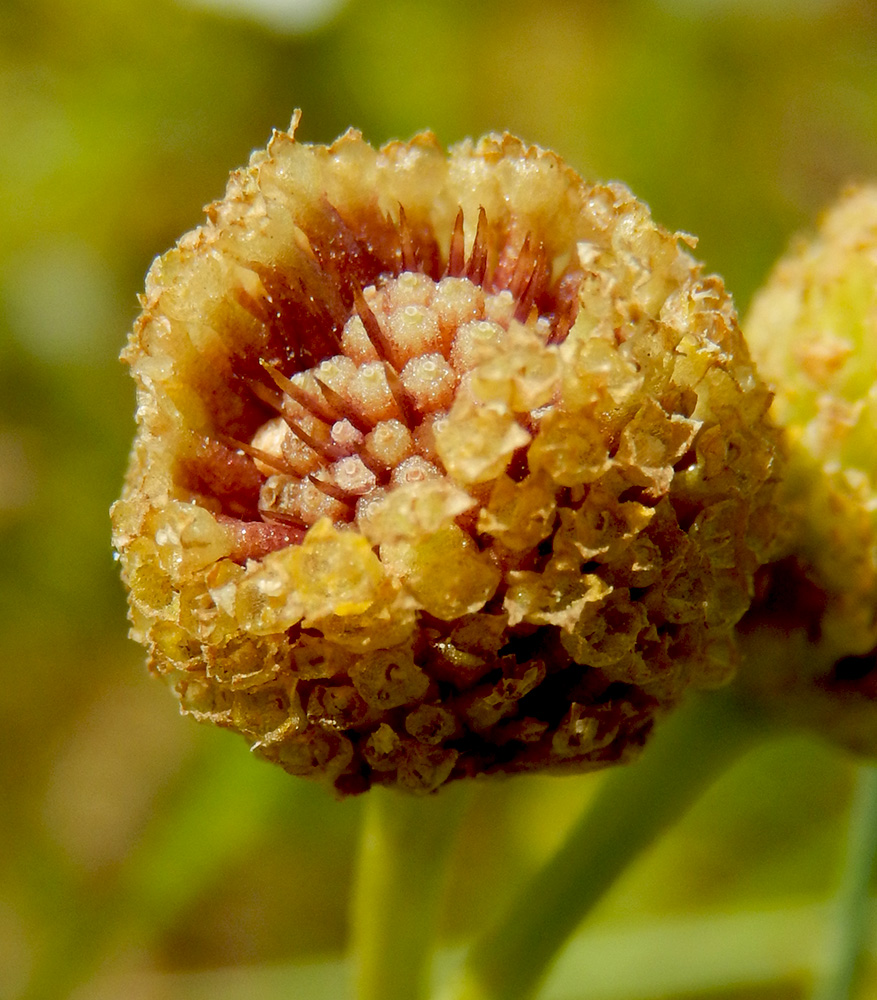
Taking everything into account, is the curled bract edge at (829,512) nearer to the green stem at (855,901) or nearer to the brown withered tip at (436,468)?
the brown withered tip at (436,468)

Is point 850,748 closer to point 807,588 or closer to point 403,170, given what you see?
point 807,588

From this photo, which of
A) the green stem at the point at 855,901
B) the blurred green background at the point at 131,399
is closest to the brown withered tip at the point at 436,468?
the green stem at the point at 855,901

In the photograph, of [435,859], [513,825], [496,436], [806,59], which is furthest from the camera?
[806,59]

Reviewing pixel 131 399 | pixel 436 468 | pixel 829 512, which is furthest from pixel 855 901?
pixel 131 399

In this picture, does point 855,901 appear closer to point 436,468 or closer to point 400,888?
point 400,888

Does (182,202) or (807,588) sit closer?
(807,588)

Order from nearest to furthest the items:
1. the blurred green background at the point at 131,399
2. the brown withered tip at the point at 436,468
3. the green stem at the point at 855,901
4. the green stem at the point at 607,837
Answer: the brown withered tip at the point at 436,468 → the green stem at the point at 607,837 → the green stem at the point at 855,901 → the blurred green background at the point at 131,399

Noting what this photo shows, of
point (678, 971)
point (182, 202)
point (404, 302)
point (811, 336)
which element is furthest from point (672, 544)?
point (182, 202)

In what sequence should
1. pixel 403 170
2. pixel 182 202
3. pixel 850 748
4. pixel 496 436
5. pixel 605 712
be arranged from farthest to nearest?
pixel 182 202, pixel 850 748, pixel 403 170, pixel 605 712, pixel 496 436
